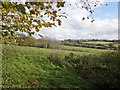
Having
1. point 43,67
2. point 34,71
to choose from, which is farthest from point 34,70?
point 43,67

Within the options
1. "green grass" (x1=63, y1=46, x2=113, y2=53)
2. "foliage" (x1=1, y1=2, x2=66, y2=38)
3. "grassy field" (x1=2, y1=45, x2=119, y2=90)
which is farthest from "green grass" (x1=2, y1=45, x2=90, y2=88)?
"foliage" (x1=1, y1=2, x2=66, y2=38)

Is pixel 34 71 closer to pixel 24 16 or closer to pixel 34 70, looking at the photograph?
pixel 34 70

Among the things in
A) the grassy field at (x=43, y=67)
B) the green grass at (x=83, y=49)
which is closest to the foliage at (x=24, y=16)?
the grassy field at (x=43, y=67)

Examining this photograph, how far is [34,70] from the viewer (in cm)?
3444

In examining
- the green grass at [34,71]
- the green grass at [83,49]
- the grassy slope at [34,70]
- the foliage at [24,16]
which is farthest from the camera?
the green grass at [83,49]

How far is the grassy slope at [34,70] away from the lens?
2999 cm

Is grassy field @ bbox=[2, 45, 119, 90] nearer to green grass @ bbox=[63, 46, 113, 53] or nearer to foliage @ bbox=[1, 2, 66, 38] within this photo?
green grass @ bbox=[63, 46, 113, 53]

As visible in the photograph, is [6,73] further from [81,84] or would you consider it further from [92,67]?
[92,67]

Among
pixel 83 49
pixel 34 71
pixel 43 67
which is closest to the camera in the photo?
pixel 34 71

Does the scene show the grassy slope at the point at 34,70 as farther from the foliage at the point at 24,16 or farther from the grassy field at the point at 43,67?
the foliage at the point at 24,16

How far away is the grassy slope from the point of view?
2999 cm

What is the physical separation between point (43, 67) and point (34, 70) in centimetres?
206

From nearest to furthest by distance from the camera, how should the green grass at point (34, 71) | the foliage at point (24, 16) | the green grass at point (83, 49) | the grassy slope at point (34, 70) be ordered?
1. the foliage at point (24, 16)
2. the green grass at point (34, 71)
3. the grassy slope at point (34, 70)
4. the green grass at point (83, 49)

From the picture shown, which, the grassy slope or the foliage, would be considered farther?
the grassy slope
